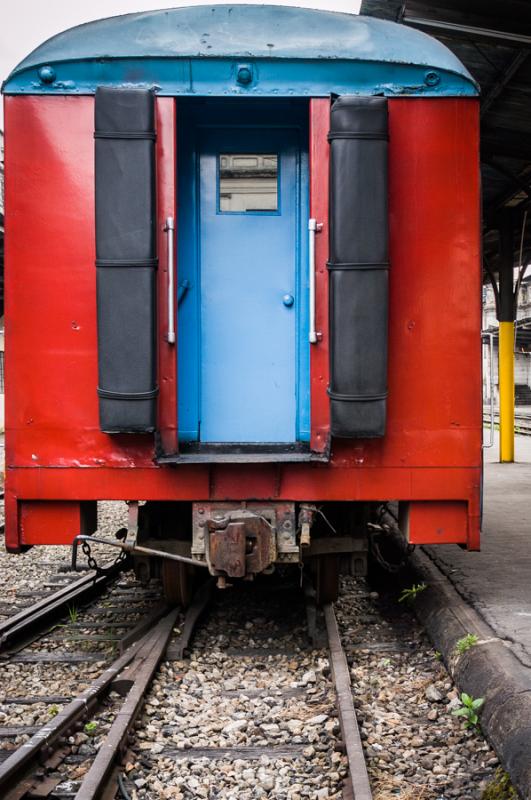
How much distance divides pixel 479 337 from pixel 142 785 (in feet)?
8.97

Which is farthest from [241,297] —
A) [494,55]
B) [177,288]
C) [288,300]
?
[494,55]

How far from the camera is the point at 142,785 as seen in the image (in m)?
2.95

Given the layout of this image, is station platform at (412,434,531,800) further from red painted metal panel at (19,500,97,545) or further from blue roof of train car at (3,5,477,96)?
blue roof of train car at (3,5,477,96)

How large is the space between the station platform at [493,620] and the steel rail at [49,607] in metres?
2.29

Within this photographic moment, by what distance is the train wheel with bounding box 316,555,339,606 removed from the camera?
15.5ft

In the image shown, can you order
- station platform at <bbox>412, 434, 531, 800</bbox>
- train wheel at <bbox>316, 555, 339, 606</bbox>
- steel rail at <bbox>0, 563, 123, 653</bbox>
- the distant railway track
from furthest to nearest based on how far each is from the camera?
the distant railway track, train wheel at <bbox>316, 555, 339, 606</bbox>, steel rail at <bbox>0, 563, 123, 653</bbox>, station platform at <bbox>412, 434, 531, 800</bbox>

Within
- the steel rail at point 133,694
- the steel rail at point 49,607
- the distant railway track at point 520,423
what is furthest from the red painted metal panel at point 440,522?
the distant railway track at point 520,423

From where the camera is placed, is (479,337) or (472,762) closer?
(472,762)

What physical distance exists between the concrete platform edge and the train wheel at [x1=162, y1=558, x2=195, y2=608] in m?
1.62

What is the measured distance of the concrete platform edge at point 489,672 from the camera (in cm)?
290

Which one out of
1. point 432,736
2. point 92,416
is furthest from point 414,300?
point 432,736

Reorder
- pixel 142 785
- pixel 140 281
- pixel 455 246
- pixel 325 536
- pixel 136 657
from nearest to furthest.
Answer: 1. pixel 142 785
2. pixel 140 281
3. pixel 455 246
4. pixel 136 657
5. pixel 325 536

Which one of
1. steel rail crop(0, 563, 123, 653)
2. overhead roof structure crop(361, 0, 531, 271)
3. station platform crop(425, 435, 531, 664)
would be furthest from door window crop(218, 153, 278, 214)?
overhead roof structure crop(361, 0, 531, 271)

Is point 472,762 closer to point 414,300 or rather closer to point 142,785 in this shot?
point 142,785
